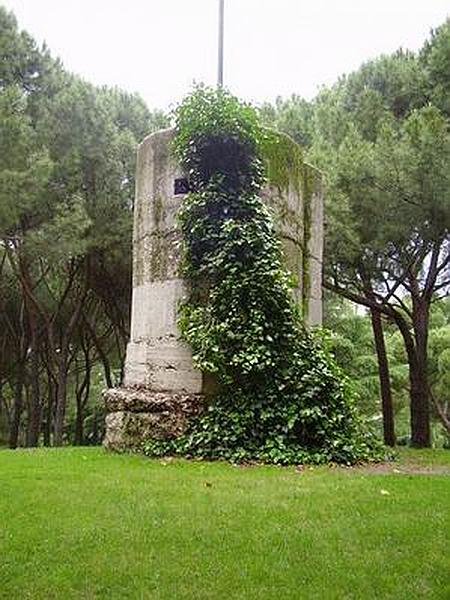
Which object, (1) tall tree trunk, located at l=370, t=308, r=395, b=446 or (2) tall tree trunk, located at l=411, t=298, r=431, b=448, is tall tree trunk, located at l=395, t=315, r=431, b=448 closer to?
(2) tall tree trunk, located at l=411, t=298, r=431, b=448

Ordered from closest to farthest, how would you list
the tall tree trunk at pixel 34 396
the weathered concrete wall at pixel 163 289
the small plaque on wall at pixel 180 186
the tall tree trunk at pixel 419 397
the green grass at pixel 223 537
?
the green grass at pixel 223 537, the weathered concrete wall at pixel 163 289, the small plaque on wall at pixel 180 186, the tall tree trunk at pixel 419 397, the tall tree trunk at pixel 34 396

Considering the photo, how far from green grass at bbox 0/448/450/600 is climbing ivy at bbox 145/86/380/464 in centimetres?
144

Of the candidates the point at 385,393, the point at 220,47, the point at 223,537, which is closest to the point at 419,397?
the point at 385,393

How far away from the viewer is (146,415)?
316 inches

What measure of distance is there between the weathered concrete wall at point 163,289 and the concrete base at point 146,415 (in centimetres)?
1

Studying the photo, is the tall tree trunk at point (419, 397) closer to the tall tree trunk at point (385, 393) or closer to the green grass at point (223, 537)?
the tall tree trunk at point (385, 393)

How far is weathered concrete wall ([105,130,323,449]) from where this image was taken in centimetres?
815

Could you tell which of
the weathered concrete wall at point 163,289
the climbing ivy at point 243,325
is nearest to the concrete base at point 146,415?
the weathered concrete wall at point 163,289

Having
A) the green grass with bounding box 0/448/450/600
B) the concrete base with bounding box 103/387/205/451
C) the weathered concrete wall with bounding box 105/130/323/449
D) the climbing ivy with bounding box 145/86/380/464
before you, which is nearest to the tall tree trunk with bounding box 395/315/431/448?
the weathered concrete wall with bounding box 105/130/323/449

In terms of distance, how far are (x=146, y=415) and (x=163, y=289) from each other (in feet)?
5.25

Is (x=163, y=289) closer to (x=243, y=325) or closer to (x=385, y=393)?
(x=243, y=325)

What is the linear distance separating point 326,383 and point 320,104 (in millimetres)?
10190

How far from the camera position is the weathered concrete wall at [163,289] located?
321 inches

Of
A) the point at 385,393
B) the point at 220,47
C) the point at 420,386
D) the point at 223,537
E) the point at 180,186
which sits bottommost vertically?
the point at 223,537
